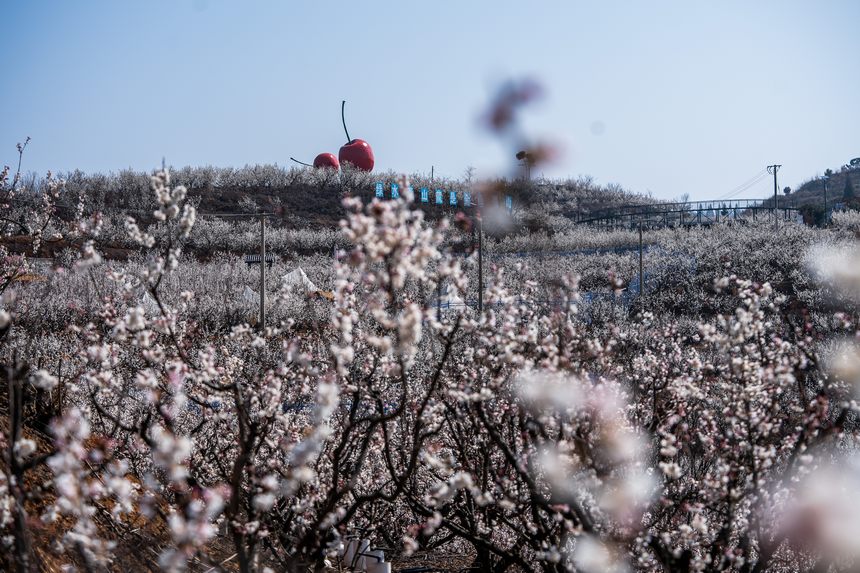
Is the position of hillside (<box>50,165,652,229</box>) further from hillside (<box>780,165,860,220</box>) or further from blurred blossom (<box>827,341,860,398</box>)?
hillside (<box>780,165,860,220</box>)

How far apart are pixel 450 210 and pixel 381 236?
104ft

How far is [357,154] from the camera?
35.9m

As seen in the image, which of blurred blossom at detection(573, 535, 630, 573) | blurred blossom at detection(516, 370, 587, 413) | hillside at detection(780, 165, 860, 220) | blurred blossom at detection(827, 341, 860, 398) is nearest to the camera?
blurred blossom at detection(573, 535, 630, 573)

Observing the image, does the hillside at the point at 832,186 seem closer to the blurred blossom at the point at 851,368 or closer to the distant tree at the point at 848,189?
the distant tree at the point at 848,189

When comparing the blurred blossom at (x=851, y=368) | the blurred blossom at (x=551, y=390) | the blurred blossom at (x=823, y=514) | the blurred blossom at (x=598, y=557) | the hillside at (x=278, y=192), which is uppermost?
the hillside at (x=278, y=192)

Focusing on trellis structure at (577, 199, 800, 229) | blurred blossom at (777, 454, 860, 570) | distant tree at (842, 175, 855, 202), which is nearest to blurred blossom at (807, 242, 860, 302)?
trellis structure at (577, 199, 800, 229)

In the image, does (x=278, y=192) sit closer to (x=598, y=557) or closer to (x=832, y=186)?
(x=598, y=557)

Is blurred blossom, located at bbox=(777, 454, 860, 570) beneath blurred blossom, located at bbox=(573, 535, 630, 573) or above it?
beneath

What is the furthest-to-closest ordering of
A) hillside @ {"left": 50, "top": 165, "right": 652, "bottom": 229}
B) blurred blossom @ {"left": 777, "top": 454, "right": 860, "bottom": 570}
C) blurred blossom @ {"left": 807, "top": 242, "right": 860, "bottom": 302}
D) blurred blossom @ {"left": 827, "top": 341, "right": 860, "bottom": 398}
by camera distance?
hillside @ {"left": 50, "top": 165, "right": 652, "bottom": 229} < blurred blossom @ {"left": 807, "top": 242, "right": 860, "bottom": 302} < blurred blossom @ {"left": 827, "top": 341, "right": 860, "bottom": 398} < blurred blossom @ {"left": 777, "top": 454, "right": 860, "bottom": 570}

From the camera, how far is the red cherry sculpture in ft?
118

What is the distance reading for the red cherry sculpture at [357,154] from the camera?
118 ft

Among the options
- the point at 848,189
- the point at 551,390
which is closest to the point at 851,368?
the point at 551,390

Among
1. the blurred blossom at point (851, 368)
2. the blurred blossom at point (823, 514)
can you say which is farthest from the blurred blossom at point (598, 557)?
the blurred blossom at point (851, 368)

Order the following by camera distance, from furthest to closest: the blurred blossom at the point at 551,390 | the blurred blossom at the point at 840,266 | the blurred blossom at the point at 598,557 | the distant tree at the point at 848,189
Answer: the distant tree at the point at 848,189 < the blurred blossom at the point at 840,266 < the blurred blossom at the point at 551,390 < the blurred blossom at the point at 598,557
